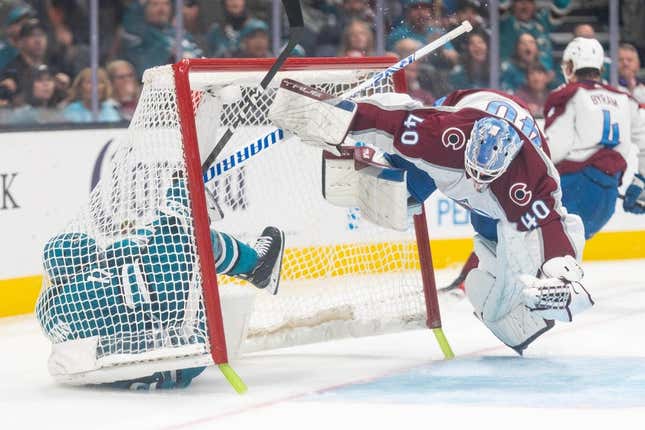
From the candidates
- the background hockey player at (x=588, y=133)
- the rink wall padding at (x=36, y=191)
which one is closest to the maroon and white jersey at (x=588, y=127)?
the background hockey player at (x=588, y=133)

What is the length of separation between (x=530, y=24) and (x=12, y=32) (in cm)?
286

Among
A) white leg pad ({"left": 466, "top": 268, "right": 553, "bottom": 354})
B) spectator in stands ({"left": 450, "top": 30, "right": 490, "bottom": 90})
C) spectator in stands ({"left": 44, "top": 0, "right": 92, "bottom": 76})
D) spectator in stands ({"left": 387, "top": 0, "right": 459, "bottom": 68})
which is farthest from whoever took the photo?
spectator in stands ({"left": 450, "top": 30, "right": 490, "bottom": 90})

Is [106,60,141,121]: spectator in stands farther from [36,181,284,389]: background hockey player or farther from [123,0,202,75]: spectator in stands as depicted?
[36,181,284,389]: background hockey player

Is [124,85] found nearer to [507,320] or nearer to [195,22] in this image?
[195,22]

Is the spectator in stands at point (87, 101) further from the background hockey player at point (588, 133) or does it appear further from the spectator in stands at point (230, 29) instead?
the background hockey player at point (588, 133)

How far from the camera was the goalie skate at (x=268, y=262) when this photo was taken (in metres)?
4.49

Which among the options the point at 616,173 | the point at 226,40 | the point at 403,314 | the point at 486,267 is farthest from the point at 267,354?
the point at 226,40

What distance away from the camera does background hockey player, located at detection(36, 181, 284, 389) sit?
416 cm

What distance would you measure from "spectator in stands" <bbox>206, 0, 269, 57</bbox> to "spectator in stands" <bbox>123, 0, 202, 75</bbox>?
0.15 metres

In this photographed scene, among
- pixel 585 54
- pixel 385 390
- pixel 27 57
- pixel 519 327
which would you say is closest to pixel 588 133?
pixel 585 54

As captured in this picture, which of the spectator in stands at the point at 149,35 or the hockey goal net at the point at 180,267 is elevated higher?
the spectator in stands at the point at 149,35

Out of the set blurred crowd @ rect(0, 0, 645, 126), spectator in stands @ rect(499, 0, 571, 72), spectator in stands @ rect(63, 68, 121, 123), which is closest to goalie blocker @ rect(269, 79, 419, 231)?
blurred crowd @ rect(0, 0, 645, 126)

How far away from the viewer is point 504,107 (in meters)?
4.41

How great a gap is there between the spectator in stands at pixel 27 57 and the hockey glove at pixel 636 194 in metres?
2.36
